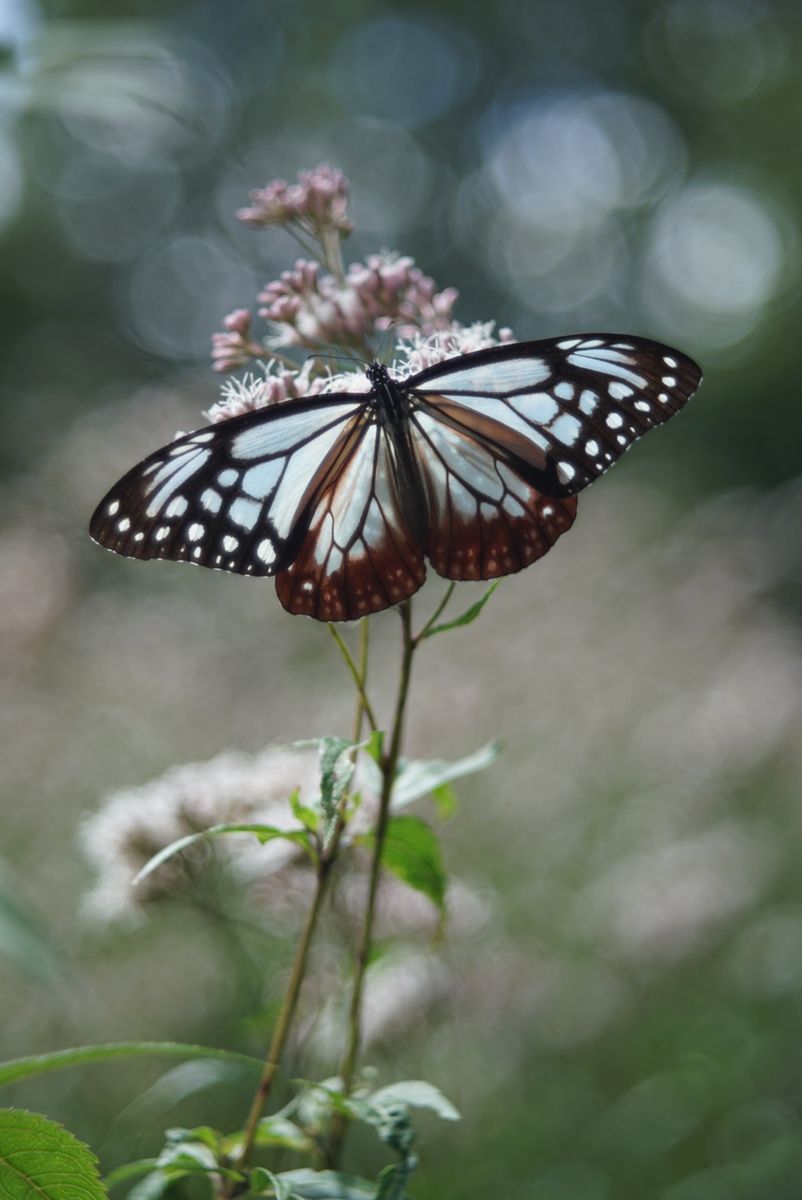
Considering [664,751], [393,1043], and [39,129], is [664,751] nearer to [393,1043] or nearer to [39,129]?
[393,1043]

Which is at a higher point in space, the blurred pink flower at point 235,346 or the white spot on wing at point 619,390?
the blurred pink flower at point 235,346

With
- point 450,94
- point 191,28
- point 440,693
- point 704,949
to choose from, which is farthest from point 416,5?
point 704,949

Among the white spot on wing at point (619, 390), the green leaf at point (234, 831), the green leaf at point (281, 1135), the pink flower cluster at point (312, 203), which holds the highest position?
the pink flower cluster at point (312, 203)

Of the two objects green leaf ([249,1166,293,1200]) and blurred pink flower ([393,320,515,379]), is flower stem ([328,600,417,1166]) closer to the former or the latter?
green leaf ([249,1166,293,1200])

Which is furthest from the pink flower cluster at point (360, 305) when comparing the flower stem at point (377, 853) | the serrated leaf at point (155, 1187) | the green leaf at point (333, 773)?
the serrated leaf at point (155, 1187)

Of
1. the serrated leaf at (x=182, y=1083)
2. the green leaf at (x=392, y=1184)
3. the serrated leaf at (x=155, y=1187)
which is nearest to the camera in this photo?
the green leaf at (x=392, y=1184)

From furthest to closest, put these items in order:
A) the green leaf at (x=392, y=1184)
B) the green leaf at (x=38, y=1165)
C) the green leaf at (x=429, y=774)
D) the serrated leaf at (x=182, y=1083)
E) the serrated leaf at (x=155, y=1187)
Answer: the serrated leaf at (x=182, y=1083) < the green leaf at (x=429, y=774) < the serrated leaf at (x=155, y=1187) < the green leaf at (x=392, y=1184) < the green leaf at (x=38, y=1165)

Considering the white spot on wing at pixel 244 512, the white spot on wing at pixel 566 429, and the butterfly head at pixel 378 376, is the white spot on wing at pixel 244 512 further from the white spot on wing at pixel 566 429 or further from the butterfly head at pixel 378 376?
the white spot on wing at pixel 566 429
